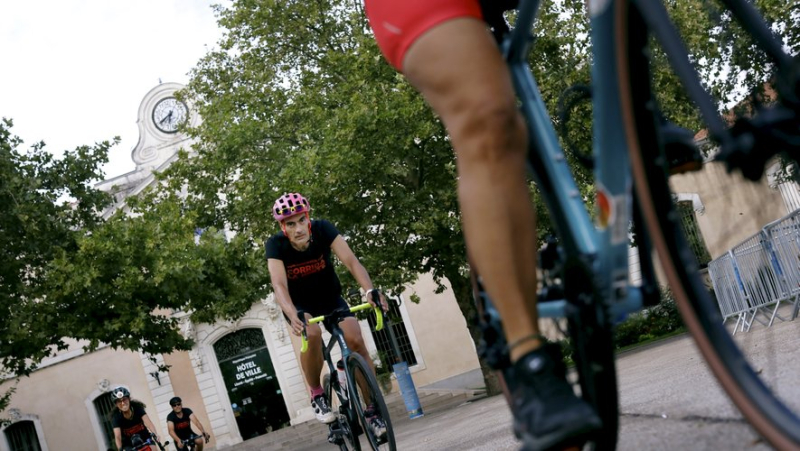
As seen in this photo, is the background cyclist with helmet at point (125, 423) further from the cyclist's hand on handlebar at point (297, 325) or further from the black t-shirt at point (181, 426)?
the cyclist's hand on handlebar at point (297, 325)

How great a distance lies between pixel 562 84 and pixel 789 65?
2184cm

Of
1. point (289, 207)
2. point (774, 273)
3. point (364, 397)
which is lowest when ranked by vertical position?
point (774, 273)

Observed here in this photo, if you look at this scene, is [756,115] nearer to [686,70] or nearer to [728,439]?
[686,70]

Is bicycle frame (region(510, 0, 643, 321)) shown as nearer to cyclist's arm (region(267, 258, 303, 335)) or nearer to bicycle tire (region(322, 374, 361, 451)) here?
cyclist's arm (region(267, 258, 303, 335))

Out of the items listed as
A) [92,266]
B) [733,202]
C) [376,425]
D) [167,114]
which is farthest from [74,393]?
[733,202]

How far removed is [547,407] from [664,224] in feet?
1.44

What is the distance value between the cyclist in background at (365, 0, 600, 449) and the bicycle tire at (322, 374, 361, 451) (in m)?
4.44

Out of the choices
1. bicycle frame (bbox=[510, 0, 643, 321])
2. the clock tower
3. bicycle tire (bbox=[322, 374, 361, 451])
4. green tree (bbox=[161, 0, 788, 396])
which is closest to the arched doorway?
the clock tower

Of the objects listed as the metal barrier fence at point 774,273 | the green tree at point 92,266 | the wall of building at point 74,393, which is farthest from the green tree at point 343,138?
the wall of building at point 74,393

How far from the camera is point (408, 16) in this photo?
78.6 inches

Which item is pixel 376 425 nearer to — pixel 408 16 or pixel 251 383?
pixel 408 16

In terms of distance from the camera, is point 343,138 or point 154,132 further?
point 154,132

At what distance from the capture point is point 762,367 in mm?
1760

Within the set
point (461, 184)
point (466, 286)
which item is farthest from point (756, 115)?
point (466, 286)
